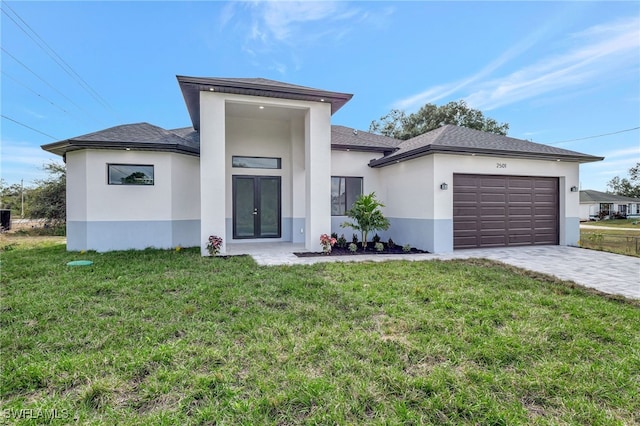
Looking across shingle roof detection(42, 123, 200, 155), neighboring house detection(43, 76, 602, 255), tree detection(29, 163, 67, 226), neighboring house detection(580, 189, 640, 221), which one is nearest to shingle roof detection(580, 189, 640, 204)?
neighboring house detection(580, 189, 640, 221)

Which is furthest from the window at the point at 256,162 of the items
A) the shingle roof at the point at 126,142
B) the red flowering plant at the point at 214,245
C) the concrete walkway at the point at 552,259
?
the red flowering plant at the point at 214,245

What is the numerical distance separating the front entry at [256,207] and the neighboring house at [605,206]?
3907 cm

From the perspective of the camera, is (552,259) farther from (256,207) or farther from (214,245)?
(256,207)

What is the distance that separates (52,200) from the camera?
16.0 m

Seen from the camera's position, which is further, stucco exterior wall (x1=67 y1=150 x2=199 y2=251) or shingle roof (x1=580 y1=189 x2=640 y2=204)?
shingle roof (x1=580 y1=189 x2=640 y2=204)

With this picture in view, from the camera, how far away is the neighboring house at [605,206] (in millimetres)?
34469

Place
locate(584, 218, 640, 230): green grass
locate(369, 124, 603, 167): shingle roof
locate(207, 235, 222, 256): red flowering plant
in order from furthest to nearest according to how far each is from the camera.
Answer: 1. locate(584, 218, 640, 230): green grass
2. locate(369, 124, 603, 167): shingle roof
3. locate(207, 235, 222, 256): red flowering plant

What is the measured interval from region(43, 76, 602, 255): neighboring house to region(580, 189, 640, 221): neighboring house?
110ft

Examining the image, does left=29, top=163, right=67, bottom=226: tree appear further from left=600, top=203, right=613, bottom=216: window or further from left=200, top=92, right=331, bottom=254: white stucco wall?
left=600, top=203, right=613, bottom=216: window

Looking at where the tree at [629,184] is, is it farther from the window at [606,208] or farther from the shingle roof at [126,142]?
the shingle roof at [126,142]

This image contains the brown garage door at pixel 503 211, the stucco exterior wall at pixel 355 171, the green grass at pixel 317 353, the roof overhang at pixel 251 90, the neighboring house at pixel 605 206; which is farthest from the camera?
the neighboring house at pixel 605 206

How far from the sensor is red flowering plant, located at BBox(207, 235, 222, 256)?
7.97 m

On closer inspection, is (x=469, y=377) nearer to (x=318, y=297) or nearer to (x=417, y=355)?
(x=417, y=355)

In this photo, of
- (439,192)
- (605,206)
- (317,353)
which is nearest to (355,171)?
(439,192)
